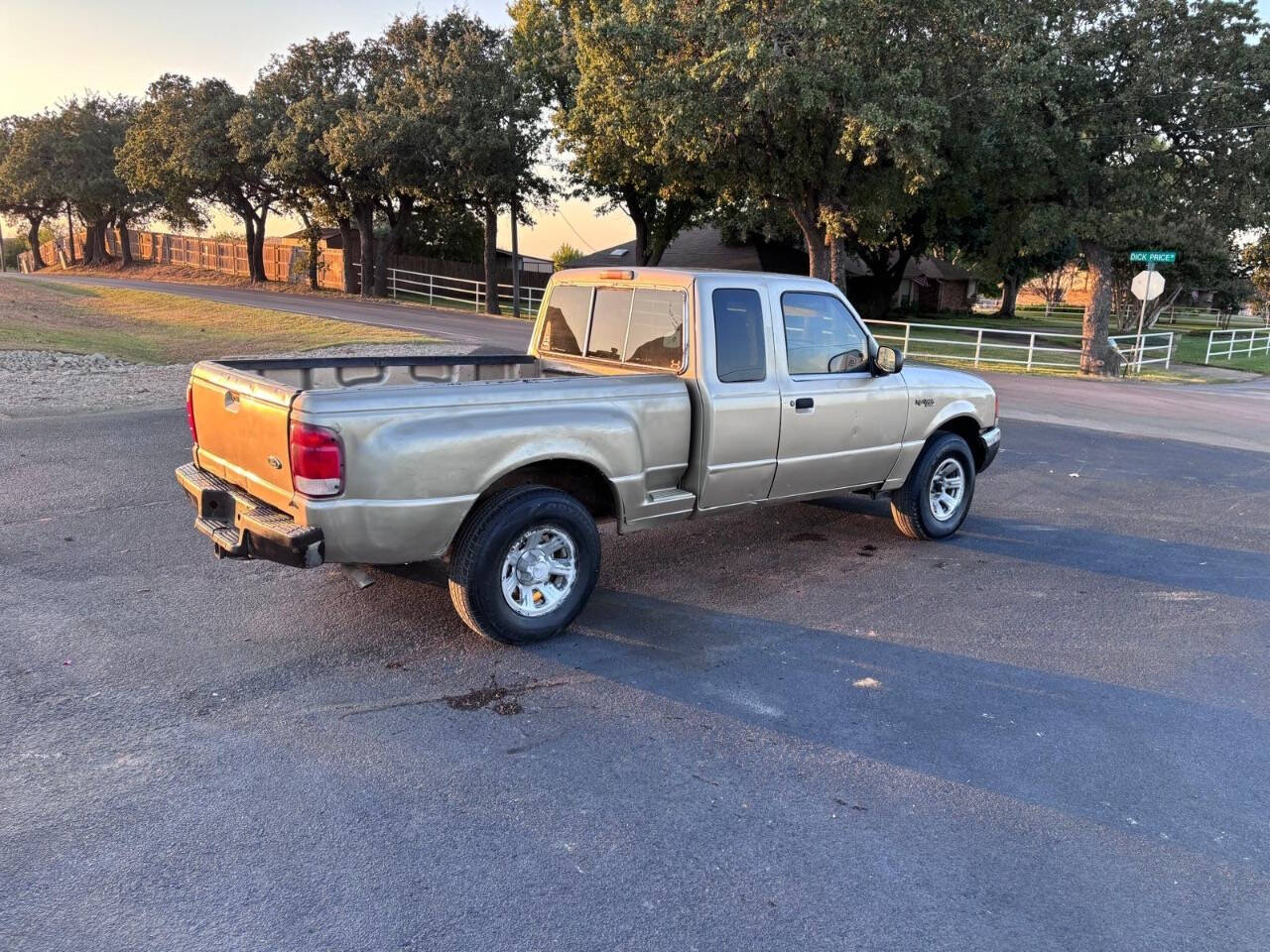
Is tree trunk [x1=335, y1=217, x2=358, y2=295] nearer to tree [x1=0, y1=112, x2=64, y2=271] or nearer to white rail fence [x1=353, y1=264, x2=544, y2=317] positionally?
white rail fence [x1=353, y1=264, x2=544, y2=317]

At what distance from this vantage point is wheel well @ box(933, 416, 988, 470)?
7066 mm

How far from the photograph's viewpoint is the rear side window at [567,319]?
6.17m

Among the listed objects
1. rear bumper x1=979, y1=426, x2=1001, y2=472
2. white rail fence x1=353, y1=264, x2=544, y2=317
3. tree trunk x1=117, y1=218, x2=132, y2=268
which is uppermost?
tree trunk x1=117, y1=218, x2=132, y2=268

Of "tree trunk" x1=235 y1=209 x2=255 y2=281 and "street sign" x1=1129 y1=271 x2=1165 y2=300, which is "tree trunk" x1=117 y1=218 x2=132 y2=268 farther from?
"street sign" x1=1129 y1=271 x2=1165 y2=300

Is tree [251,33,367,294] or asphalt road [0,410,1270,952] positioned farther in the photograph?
tree [251,33,367,294]

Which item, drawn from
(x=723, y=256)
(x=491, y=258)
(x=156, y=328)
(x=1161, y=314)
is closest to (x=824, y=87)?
(x=156, y=328)

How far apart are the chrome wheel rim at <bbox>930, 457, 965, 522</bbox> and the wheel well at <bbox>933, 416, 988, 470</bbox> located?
0.85 feet

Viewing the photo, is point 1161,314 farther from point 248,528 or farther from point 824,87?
point 248,528

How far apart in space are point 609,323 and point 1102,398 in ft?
46.6

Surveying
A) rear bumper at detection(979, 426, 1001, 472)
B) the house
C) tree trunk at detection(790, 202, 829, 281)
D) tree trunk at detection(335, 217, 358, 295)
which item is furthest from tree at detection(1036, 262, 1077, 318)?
rear bumper at detection(979, 426, 1001, 472)

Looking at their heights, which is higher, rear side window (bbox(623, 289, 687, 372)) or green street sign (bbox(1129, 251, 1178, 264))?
green street sign (bbox(1129, 251, 1178, 264))

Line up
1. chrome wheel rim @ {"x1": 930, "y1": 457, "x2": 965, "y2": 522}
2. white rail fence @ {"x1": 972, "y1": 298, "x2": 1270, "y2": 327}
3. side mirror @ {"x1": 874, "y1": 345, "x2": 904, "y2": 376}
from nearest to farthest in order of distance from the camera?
side mirror @ {"x1": 874, "y1": 345, "x2": 904, "y2": 376}
chrome wheel rim @ {"x1": 930, "y1": 457, "x2": 965, "y2": 522}
white rail fence @ {"x1": 972, "y1": 298, "x2": 1270, "y2": 327}

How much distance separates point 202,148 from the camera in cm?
3491

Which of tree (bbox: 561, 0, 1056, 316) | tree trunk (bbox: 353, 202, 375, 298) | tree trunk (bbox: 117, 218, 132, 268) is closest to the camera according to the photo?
tree (bbox: 561, 0, 1056, 316)
